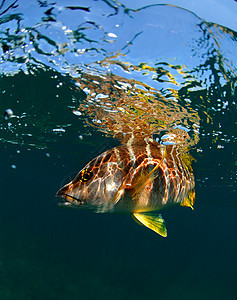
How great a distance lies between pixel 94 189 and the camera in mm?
3023

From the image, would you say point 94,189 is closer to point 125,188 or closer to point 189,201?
point 125,188

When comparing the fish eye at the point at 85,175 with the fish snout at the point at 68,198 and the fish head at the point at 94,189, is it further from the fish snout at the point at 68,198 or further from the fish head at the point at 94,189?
the fish snout at the point at 68,198

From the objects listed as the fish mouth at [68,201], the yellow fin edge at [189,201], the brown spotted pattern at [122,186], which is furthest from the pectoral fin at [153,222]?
the yellow fin edge at [189,201]

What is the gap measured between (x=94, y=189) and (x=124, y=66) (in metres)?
4.33

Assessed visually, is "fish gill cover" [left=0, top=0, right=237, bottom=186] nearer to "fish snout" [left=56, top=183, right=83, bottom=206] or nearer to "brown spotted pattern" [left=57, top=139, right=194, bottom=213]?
"brown spotted pattern" [left=57, top=139, right=194, bottom=213]

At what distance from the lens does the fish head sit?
300 cm

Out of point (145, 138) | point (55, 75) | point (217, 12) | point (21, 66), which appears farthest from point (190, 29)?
→ point (145, 138)

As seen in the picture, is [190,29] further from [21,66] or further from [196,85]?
[21,66]

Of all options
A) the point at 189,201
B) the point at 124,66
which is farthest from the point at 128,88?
the point at 189,201

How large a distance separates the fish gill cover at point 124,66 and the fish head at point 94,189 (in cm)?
350

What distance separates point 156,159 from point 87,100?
5.73m

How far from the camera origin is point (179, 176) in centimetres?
464

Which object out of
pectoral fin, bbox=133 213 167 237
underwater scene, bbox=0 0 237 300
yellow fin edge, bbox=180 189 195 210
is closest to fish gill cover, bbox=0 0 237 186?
underwater scene, bbox=0 0 237 300

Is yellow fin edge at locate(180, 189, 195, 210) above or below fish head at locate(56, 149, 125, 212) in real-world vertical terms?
below
